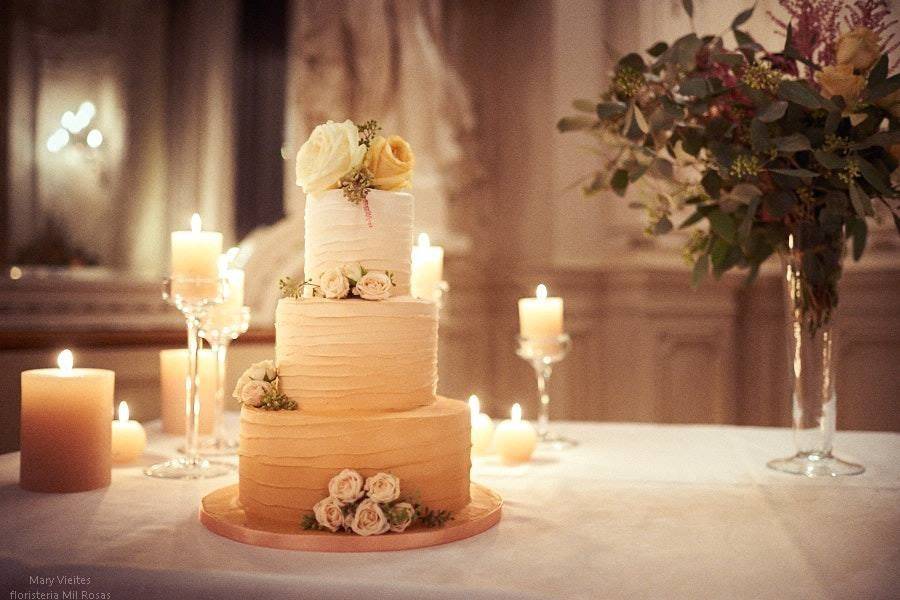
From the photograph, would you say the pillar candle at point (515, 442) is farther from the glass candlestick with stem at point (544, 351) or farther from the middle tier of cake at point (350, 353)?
the middle tier of cake at point (350, 353)

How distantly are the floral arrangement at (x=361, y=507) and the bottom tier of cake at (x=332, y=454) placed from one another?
3 centimetres

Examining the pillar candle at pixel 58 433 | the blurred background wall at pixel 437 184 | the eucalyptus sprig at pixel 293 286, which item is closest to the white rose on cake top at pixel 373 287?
the eucalyptus sprig at pixel 293 286

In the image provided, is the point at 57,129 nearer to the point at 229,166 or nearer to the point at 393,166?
the point at 229,166

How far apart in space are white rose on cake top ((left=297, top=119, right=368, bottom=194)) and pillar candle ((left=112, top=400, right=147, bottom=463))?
724mm

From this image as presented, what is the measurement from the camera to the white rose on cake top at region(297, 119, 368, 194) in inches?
52.7

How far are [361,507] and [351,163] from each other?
52 cm

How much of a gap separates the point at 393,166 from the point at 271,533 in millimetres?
594

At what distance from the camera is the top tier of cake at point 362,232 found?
53.9 inches

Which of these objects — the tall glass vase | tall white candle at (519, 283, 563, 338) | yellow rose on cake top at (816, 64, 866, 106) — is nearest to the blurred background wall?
tall white candle at (519, 283, 563, 338)

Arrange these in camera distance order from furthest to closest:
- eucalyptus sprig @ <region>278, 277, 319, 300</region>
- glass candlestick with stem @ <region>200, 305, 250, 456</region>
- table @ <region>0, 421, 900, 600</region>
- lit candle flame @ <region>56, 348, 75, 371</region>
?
1. glass candlestick with stem @ <region>200, 305, 250, 456</region>
2. lit candle flame @ <region>56, 348, 75, 371</region>
3. eucalyptus sprig @ <region>278, 277, 319, 300</region>
4. table @ <region>0, 421, 900, 600</region>

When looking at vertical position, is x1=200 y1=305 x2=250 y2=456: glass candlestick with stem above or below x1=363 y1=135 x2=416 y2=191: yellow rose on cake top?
below

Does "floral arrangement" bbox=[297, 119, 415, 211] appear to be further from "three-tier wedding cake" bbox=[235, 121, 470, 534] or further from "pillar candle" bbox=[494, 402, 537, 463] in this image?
"pillar candle" bbox=[494, 402, 537, 463]

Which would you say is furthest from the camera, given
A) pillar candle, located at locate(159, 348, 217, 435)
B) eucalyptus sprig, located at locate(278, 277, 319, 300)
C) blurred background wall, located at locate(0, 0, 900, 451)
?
blurred background wall, located at locate(0, 0, 900, 451)

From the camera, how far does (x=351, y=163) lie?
1350 mm
